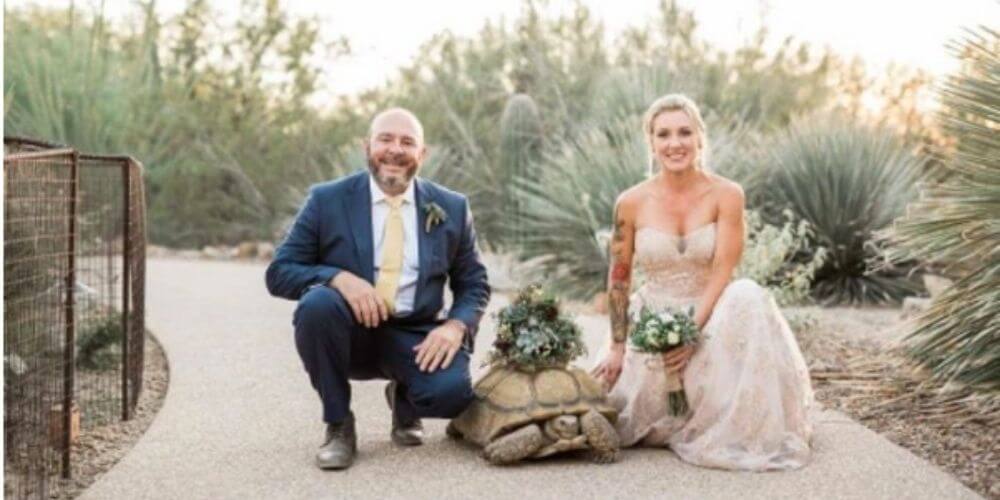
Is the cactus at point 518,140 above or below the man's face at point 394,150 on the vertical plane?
below

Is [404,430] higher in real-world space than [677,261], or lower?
lower

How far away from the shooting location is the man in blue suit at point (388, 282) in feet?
17.2

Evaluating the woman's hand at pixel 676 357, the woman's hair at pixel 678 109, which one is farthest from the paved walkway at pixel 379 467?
the woman's hair at pixel 678 109

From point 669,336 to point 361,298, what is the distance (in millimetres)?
1177

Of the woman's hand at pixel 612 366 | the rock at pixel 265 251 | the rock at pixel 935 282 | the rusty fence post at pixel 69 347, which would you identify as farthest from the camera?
the rock at pixel 265 251

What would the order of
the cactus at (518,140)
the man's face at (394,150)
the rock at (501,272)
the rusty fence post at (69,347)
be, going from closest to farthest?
the rusty fence post at (69,347) < the man's face at (394,150) < the rock at (501,272) < the cactus at (518,140)

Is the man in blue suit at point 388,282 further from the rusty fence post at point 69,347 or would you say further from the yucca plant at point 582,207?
the yucca plant at point 582,207

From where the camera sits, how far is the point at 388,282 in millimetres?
5438

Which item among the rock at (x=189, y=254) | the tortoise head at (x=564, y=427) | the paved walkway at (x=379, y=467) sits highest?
the tortoise head at (x=564, y=427)

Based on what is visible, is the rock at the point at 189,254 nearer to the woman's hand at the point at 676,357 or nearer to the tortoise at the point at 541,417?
the tortoise at the point at 541,417

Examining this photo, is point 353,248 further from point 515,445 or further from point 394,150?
point 515,445

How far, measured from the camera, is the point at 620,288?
579 centimetres

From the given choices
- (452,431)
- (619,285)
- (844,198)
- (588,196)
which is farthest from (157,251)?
(619,285)

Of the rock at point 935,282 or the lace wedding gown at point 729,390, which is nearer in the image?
the lace wedding gown at point 729,390
